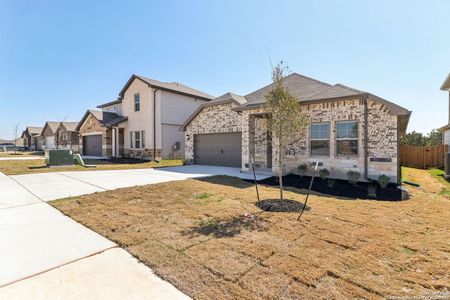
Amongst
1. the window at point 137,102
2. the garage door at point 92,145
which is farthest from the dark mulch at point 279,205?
the garage door at point 92,145

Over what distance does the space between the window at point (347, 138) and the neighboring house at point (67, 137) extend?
30704 mm

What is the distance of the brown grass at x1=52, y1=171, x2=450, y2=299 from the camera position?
2.61 metres

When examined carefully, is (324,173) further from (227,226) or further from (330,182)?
(227,226)

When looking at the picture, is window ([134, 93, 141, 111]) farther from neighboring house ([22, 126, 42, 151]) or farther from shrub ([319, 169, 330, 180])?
neighboring house ([22, 126, 42, 151])

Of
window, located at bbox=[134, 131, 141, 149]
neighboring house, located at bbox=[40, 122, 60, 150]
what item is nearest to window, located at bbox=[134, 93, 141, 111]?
window, located at bbox=[134, 131, 141, 149]

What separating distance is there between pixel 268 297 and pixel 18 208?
6.59m

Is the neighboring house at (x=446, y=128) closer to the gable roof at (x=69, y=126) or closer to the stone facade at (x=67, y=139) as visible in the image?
the stone facade at (x=67, y=139)

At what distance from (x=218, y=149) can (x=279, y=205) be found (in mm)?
10433

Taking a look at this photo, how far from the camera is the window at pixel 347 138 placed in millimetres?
9734

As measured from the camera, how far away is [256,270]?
9.56 ft

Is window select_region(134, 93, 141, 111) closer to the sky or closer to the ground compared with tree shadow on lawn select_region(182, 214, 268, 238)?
closer to the sky

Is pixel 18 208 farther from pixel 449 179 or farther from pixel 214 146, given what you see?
pixel 449 179

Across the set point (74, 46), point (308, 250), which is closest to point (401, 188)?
point (308, 250)

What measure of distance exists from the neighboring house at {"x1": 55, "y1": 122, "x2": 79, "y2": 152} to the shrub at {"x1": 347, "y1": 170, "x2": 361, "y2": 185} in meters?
31.3
